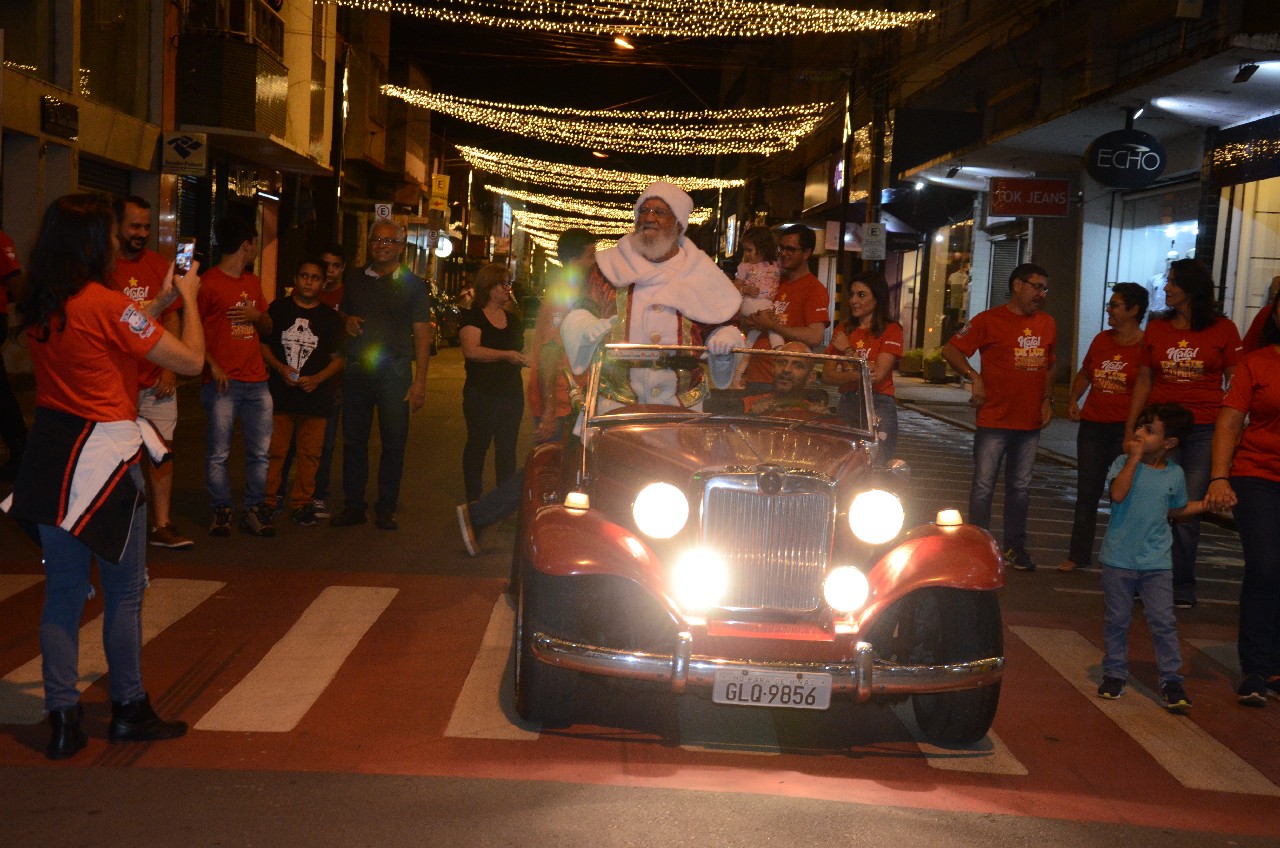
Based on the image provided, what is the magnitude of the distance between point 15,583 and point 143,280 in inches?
76.5

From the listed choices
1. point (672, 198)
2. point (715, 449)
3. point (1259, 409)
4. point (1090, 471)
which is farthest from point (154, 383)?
point (1090, 471)

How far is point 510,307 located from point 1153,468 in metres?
5.16

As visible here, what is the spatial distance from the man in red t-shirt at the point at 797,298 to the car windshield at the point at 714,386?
1.89 metres

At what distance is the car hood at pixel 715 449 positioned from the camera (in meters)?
5.62

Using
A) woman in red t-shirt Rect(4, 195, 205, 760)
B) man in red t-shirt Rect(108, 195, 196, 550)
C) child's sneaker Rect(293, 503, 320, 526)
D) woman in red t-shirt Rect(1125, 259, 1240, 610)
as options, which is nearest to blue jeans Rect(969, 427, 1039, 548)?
woman in red t-shirt Rect(1125, 259, 1240, 610)

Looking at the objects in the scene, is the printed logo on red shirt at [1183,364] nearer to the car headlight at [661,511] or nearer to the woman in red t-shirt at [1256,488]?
the woman in red t-shirt at [1256,488]

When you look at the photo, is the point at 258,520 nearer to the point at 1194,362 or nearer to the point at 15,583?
the point at 15,583

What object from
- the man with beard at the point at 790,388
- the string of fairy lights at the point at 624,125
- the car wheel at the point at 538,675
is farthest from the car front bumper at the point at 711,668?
the string of fairy lights at the point at 624,125

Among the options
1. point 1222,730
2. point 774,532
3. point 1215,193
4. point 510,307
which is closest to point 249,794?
point 774,532

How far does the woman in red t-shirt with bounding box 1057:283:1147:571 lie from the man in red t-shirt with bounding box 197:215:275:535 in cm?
555

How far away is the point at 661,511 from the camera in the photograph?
5.53 meters

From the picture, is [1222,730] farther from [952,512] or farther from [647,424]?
[647,424]

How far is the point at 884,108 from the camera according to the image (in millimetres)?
28703

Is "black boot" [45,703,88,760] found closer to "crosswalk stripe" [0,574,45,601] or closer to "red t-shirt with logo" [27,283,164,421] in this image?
"red t-shirt with logo" [27,283,164,421]
